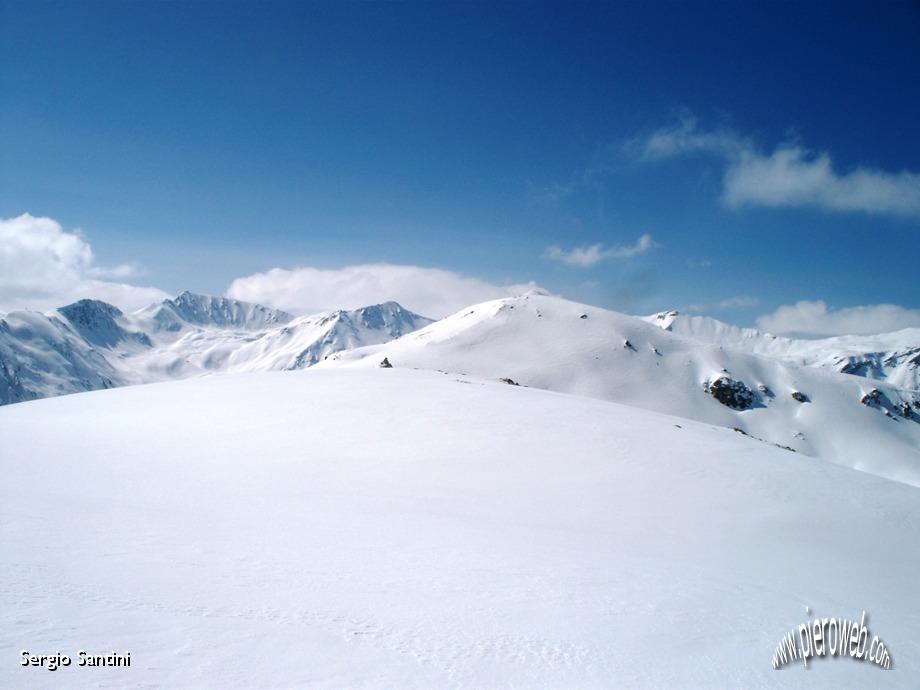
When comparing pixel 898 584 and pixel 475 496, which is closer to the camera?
pixel 898 584

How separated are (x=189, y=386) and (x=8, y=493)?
2781 cm

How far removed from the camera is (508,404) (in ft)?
116

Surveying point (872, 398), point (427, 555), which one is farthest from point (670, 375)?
point (427, 555)

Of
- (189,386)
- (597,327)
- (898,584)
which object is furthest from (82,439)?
(597,327)

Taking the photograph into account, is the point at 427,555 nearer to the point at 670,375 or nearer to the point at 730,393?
the point at 670,375

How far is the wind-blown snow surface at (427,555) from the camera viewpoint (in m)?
7.29

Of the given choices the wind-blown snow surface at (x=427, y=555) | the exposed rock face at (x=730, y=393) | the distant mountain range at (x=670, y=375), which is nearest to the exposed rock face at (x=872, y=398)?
the distant mountain range at (x=670, y=375)

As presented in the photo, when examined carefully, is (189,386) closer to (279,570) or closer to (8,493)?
(8,493)

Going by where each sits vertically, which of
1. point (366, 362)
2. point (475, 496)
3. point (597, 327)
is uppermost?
point (597, 327)

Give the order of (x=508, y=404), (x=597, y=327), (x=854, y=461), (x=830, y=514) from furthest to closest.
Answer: (x=597, y=327), (x=854, y=461), (x=508, y=404), (x=830, y=514)

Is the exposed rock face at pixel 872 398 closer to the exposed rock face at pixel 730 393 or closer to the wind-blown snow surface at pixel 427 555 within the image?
the exposed rock face at pixel 730 393

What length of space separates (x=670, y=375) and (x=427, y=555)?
133 meters

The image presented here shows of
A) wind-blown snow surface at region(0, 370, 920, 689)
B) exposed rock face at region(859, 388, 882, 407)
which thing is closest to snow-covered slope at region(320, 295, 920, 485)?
exposed rock face at region(859, 388, 882, 407)

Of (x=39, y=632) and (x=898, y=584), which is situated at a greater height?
(x=39, y=632)
